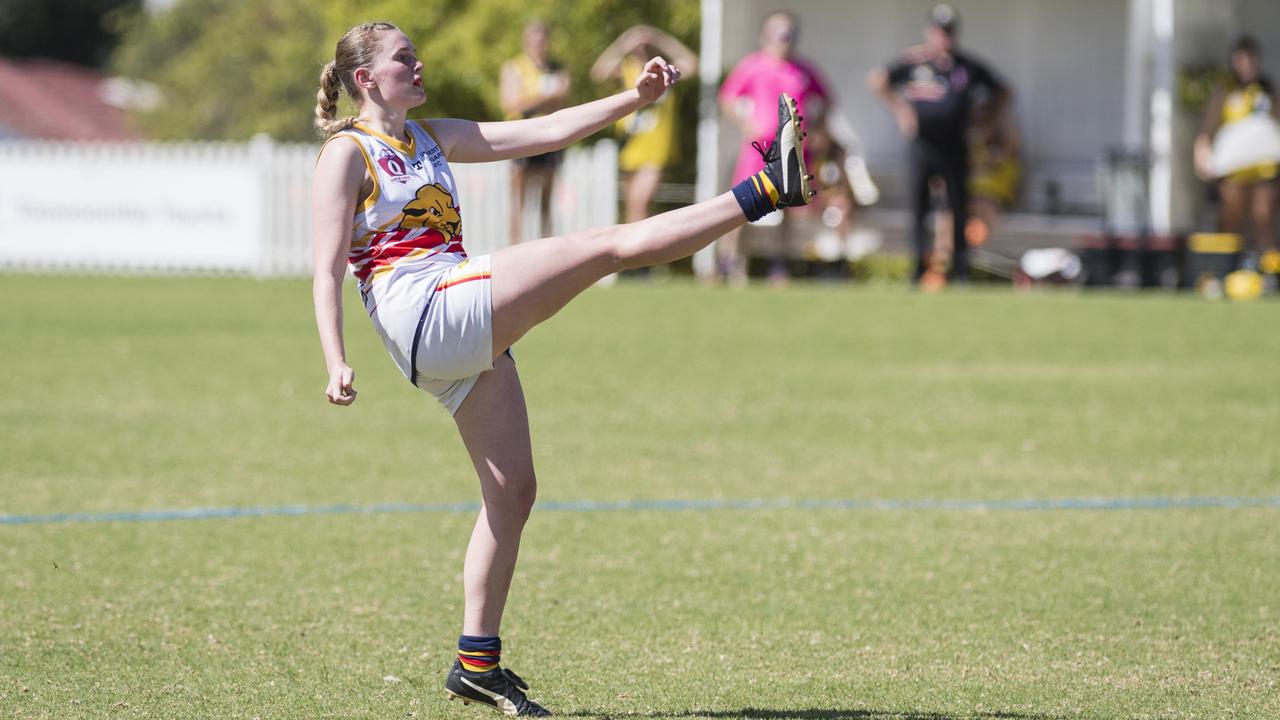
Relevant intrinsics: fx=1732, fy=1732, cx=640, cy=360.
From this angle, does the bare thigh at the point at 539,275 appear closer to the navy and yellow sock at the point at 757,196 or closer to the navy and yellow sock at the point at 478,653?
the navy and yellow sock at the point at 757,196

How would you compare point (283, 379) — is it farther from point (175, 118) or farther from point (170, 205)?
point (175, 118)

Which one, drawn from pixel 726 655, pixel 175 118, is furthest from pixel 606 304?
pixel 175 118

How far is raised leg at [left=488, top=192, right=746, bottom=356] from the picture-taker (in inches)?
179

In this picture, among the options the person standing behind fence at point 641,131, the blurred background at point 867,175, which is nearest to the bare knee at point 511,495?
the person standing behind fence at point 641,131

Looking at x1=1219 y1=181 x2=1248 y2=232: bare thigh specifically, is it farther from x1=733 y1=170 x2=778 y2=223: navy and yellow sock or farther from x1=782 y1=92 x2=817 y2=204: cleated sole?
x1=733 y1=170 x2=778 y2=223: navy and yellow sock

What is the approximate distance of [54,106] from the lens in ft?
207

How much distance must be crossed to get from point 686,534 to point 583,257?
281cm

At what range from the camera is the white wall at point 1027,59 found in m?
22.8

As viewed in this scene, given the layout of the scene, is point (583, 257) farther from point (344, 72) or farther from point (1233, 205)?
point (1233, 205)

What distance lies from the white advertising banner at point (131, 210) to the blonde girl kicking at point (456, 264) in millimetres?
16694

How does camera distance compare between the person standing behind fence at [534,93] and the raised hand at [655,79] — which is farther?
the person standing behind fence at [534,93]

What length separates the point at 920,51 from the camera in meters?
18.3

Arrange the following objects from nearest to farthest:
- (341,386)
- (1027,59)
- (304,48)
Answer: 1. (341,386)
2. (1027,59)
3. (304,48)

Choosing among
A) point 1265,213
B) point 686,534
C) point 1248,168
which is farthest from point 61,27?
point 686,534
